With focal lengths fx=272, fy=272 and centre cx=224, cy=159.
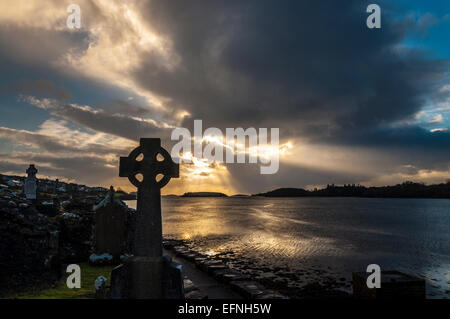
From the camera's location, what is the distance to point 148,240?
5184 millimetres

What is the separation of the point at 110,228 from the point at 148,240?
670 cm

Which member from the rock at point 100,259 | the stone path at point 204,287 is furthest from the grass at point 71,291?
the stone path at point 204,287

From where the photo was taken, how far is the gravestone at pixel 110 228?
10.9 meters

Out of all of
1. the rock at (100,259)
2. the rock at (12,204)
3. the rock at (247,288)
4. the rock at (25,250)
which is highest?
the rock at (12,204)

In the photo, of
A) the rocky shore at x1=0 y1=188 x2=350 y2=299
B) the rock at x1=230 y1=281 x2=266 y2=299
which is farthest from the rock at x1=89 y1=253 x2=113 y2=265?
the rock at x1=230 y1=281 x2=266 y2=299

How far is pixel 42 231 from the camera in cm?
788

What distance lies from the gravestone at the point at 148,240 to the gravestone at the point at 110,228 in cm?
643

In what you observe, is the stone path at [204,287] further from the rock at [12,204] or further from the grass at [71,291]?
the rock at [12,204]

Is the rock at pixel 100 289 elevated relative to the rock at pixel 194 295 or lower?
elevated

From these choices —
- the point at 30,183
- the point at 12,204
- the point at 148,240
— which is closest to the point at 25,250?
the point at 12,204

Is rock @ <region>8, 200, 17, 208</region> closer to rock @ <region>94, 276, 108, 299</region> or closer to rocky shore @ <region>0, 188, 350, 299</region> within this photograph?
rocky shore @ <region>0, 188, 350, 299</region>

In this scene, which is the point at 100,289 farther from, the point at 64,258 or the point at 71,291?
the point at 64,258

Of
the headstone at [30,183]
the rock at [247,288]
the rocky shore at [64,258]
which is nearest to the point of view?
the rocky shore at [64,258]
